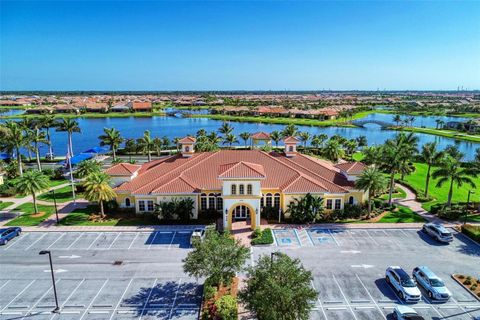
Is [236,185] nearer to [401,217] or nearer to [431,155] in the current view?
→ [401,217]

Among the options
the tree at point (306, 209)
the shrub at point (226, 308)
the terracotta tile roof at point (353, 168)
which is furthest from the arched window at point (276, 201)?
the shrub at point (226, 308)

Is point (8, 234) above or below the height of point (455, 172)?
below

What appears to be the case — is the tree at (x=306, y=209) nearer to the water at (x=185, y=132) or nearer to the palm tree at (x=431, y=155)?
the palm tree at (x=431, y=155)

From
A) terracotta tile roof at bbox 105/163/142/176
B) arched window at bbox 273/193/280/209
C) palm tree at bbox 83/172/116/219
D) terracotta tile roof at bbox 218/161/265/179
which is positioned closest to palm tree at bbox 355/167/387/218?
arched window at bbox 273/193/280/209

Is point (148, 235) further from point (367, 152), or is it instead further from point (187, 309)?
point (367, 152)

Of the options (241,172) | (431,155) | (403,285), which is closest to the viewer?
(403,285)

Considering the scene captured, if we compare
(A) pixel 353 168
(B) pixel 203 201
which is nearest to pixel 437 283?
(A) pixel 353 168

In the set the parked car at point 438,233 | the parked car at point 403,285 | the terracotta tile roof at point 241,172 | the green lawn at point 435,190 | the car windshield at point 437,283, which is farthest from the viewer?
the green lawn at point 435,190

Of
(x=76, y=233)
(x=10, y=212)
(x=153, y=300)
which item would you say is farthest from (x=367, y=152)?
(x=10, y=212)
